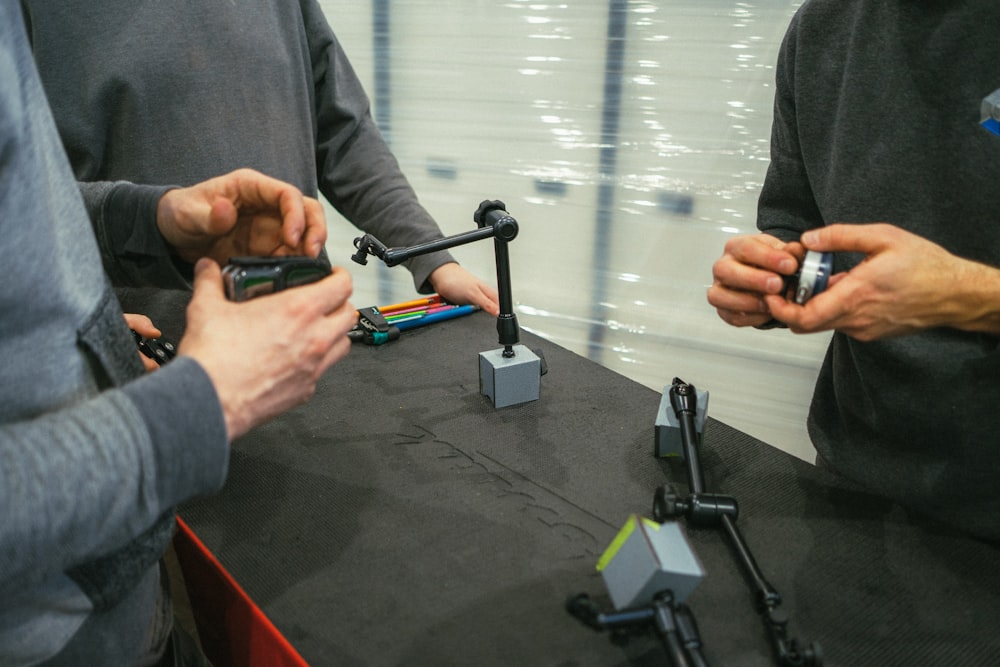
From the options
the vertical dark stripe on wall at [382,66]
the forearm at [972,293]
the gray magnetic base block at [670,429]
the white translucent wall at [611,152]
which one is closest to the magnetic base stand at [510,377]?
the gray magnetic base block at [670,429]

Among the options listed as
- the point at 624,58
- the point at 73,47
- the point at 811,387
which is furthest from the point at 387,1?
→ the point at 811,387

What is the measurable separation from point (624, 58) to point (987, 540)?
4.74 feet

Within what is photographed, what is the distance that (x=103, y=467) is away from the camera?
0.47 metres

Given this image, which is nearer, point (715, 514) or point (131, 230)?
point (715, 514)

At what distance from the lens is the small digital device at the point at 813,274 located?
741 millimetres

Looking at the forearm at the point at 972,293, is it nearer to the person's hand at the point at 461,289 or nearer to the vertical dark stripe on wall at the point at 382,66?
the person's hand at the point at 461,289

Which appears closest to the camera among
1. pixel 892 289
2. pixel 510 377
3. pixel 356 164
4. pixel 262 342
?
pixel 262 342

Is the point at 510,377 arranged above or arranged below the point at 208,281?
below

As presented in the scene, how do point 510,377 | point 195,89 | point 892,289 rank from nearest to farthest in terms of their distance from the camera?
point 892,289 → point 510,377 → point 195,89

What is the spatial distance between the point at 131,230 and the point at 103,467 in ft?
1.67

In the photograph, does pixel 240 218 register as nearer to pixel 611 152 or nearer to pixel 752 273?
pixel 752 273

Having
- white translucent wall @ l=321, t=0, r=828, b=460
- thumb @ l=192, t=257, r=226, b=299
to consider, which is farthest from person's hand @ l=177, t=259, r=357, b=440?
white translucent wall @ l=321, t=0, r=828, b=460

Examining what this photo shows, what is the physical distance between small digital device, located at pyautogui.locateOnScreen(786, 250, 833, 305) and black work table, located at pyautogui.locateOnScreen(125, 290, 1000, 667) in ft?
0.86

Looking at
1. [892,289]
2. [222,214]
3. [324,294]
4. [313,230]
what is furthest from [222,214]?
[892,289]
